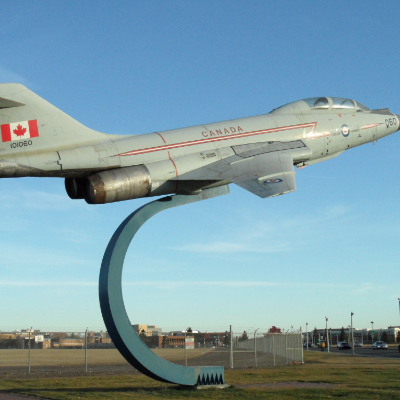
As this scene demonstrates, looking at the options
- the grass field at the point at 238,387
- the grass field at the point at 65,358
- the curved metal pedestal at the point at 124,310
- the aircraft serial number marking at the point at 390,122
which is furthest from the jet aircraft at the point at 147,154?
the grass field at the point at 65,358

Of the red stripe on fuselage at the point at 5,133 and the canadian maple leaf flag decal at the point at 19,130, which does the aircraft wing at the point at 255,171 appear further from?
the red stripe on fuselage at the point at 5,133

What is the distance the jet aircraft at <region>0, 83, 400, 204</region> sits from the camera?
13203mm

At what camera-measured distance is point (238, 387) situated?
15688mm

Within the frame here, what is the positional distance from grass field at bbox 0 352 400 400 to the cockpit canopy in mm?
9637

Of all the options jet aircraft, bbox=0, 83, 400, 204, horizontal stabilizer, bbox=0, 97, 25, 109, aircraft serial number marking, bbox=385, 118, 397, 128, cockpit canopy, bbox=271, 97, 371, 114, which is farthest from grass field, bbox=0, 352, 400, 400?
aircraft serial number marking, bbox=385, 118, 397, 128

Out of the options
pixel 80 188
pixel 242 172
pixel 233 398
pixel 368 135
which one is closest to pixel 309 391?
pixel 233 398

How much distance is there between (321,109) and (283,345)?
17767 mm

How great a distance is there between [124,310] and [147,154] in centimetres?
450

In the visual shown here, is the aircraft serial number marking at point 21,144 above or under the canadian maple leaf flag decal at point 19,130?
under

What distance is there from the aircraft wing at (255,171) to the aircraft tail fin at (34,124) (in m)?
3.35

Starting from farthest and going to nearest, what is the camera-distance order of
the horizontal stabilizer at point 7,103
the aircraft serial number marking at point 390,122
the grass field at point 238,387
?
the aircraft serial number marking at point 390,122 < the grass field at point 238,387 < the horizontal stabilizer at point 7,103

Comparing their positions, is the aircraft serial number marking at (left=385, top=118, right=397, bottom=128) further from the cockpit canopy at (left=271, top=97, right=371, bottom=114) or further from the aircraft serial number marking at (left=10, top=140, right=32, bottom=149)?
the aircraft serial number marking at (left=10, top=140, right=32, bottom=149)

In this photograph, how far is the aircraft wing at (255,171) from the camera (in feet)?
46.8

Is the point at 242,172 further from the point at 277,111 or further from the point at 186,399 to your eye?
the point at 186,399
